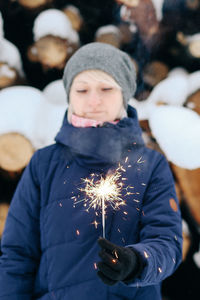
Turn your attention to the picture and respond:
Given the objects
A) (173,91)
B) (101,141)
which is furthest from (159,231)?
(173,91)

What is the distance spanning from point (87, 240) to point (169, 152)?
470 mm

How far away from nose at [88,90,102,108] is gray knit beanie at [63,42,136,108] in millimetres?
83

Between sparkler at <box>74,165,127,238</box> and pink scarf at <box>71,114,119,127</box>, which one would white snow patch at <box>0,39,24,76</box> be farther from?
sparkler at <box>74,165,127,238</box>

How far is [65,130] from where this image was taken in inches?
36.9

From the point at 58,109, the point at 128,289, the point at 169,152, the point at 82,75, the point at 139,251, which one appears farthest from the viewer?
the point at 58,109

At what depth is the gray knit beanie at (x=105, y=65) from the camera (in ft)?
3.01

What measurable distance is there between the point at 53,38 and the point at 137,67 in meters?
0.43

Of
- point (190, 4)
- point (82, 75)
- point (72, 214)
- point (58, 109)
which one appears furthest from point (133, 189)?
point (190, 4)

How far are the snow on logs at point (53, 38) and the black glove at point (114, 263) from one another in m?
0.95

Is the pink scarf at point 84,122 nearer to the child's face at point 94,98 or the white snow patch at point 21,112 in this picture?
the child's face at point 94,98

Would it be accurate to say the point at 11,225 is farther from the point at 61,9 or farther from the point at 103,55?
the point at 61,9

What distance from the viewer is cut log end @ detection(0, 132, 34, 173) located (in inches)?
41.5

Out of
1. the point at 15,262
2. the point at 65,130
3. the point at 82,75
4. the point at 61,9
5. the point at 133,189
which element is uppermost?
the point at 61,9

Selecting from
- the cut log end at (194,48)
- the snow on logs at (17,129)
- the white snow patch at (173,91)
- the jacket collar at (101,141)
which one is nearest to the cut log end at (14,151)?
the snow on logs at (17,129)
